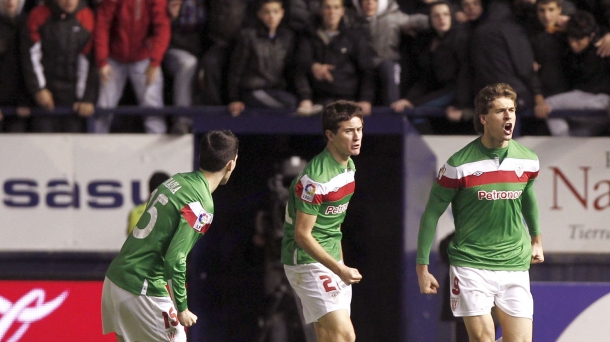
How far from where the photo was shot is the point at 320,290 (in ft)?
19.3

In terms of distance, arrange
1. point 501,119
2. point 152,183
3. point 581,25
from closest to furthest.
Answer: point 501,119, point 581,25, point 152,183

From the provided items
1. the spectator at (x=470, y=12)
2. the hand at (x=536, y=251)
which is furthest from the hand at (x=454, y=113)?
the hand at (x=536, y=251)

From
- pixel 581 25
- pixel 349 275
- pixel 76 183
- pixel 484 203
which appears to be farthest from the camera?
pixel 76 183

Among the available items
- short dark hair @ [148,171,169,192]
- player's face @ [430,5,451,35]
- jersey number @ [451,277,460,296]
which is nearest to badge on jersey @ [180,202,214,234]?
jersey number @ [451,277,460,296]

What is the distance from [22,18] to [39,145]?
1.22m

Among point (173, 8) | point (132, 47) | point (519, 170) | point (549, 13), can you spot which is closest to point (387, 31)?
point (549, 13)

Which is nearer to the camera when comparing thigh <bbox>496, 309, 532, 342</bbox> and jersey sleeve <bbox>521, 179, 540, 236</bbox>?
thigh <bbox>496, 309, 532, 342</bbox>

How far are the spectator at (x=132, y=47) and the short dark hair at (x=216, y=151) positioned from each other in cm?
296

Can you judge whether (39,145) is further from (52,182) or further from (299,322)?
(299,322)

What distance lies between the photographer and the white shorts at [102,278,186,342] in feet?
17.2

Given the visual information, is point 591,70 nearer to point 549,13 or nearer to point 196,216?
point 549,13

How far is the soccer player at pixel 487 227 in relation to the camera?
5656 millimetres

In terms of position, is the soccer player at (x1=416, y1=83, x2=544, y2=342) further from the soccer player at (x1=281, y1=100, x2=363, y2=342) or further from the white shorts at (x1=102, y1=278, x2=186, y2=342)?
the white shorts at (x1=102, y1=278, x2=186, y2=342)

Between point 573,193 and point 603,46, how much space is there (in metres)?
1.18
